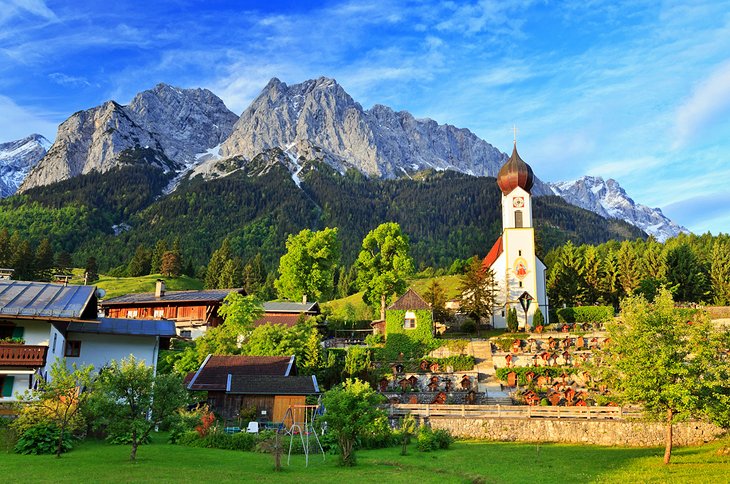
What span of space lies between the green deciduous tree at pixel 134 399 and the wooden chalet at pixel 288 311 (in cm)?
3240

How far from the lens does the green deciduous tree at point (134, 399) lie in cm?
1992

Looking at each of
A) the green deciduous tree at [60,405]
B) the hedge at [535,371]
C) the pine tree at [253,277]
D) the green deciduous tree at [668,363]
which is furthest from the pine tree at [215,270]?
the green deciduous tree at [668,363]

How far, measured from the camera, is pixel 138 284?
286 feet

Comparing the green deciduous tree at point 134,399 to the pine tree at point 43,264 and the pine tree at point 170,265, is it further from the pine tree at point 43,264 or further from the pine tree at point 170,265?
the pine tree at point 170,265

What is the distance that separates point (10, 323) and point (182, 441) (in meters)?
10.7

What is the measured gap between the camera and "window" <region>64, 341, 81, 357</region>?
31.6 m

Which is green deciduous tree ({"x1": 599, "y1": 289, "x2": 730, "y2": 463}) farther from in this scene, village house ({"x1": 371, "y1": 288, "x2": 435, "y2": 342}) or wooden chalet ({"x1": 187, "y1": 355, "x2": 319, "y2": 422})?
village house ({"x1": 371, "y1": 288, "x2": 435, "y2": 342})

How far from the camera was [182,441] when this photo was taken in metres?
26.5

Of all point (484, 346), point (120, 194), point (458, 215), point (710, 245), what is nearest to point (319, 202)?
point (458, 215)

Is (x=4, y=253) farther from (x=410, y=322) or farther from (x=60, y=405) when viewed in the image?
(x=60, y=405)

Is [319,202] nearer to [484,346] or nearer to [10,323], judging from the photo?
[484,346]

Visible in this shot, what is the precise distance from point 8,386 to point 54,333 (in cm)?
312

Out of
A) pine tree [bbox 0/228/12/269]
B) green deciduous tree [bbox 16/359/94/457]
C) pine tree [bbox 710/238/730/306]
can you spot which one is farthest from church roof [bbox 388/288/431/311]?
pine tree [bbox 0/228/12/269]

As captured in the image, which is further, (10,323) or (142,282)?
(142,282)
